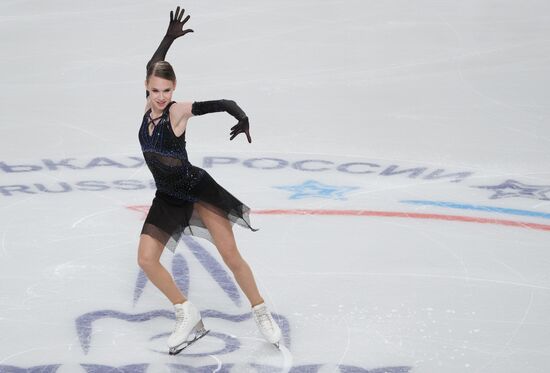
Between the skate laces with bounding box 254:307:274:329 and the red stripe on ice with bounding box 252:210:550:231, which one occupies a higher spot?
the skate laces with bounding box 254:307:274:329

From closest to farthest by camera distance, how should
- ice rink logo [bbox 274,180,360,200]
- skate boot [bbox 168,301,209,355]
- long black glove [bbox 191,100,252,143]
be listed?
long black glove [bbox 191,100,252,143], skate boot [bbox 168,301,209,355], ice rink logo [bbox 274,180,360,200]

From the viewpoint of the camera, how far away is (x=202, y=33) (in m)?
9.96

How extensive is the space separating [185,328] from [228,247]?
38cm

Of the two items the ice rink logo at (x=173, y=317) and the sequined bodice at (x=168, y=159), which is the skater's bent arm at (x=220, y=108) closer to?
the sequined bodice at (x=168, y=159)

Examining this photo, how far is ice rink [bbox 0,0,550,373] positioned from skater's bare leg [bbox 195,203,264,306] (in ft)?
0.68

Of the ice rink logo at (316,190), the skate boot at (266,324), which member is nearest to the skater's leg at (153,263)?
the skate boot at (266,324)

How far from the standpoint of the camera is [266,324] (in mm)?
4211

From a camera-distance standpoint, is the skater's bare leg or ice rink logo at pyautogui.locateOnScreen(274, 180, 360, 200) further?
ice rink logo at pyautogui.locateOnScreen(274, 180, 360, 200)

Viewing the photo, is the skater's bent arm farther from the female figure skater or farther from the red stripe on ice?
the red stripe on ice


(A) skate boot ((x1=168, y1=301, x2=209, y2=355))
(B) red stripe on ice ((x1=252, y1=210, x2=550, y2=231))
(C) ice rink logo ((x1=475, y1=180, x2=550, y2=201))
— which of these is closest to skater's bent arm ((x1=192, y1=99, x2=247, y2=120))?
(A) skate boot ((x1=168, y1=301, x2=209, y2=355))

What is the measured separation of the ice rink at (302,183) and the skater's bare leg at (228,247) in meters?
0.21

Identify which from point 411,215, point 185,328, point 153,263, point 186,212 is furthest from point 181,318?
point 411,215

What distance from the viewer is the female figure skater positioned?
13.8ft

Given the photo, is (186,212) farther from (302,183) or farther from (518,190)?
(518,190)
